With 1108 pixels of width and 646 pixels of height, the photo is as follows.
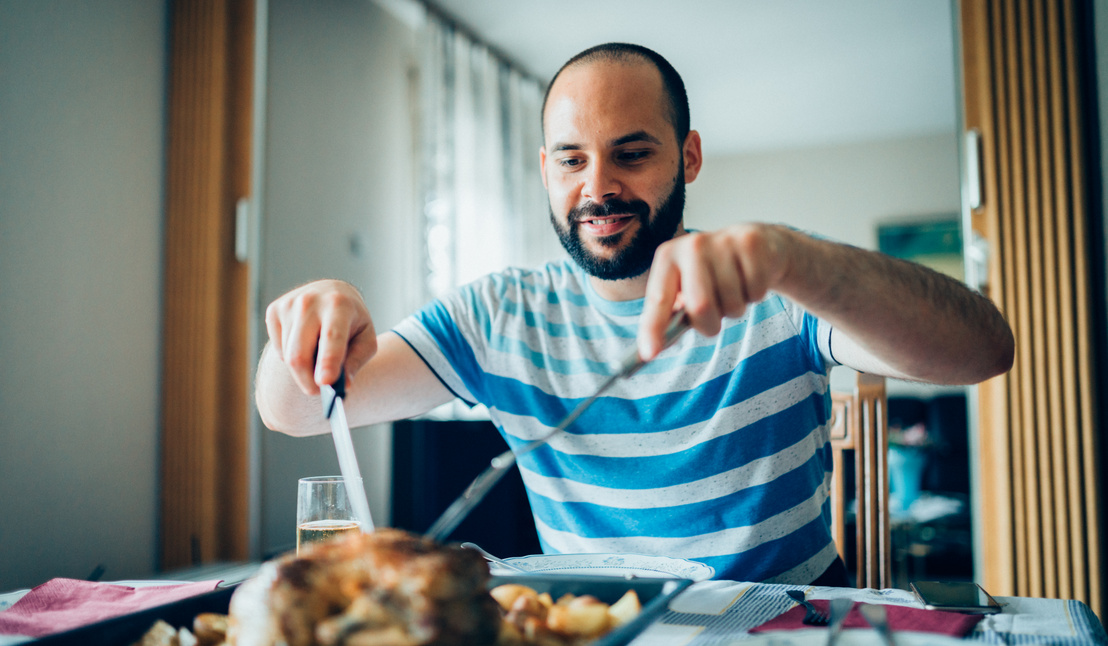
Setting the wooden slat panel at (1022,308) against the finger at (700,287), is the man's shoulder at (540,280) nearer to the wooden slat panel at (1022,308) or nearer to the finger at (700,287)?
the finger at (700,287)

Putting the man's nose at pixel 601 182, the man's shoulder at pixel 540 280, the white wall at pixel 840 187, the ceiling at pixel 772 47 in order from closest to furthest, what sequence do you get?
the man's nose at pixel 601 182
the man's shoulder at pixel 540 280
the ceiling at pixel 772 47
the white wall at pixel 840 187

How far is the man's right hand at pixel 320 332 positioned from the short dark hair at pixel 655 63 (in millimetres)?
565

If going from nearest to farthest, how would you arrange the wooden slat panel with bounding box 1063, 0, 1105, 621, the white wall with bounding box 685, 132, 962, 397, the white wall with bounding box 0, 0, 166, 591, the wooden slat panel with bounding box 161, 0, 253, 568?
the wooden slat panel with bounding box 1063, 0, 1105, 621
the white wall with bounding box 0, 0, 166, 591
the wooden slat panel with bounding box 161, 0, 253, 568
the white wall with bounding box 685, 132, 962, 397

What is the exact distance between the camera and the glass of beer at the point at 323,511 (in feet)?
2.28

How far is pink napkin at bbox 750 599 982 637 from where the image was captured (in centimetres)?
55

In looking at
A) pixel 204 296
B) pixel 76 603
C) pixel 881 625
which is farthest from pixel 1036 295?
pixel 204 296

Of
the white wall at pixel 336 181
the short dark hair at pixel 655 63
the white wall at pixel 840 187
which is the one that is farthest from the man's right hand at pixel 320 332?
the white wall at pixel 840 187

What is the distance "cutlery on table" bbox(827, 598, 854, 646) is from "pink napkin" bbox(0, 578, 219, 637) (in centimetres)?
48

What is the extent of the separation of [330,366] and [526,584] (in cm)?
29

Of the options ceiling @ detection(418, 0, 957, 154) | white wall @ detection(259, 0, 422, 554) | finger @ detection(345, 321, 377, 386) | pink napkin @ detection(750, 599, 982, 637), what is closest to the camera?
pink napkin @ detection(750, 599, 982, 637)

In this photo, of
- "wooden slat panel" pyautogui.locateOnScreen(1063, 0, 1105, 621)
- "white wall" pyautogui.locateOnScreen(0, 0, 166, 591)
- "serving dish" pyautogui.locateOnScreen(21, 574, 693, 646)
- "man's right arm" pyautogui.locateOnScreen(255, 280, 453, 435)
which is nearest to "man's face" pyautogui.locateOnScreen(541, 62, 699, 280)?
"man's right arm" pyautogui.locateOnScreen(255, 280, 453, 435)

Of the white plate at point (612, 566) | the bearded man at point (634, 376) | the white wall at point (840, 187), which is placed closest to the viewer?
the white plate at point (612, 566)

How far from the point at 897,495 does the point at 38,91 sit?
4181 mm

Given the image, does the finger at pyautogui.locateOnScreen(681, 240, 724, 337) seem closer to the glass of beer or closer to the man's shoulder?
the glass of beer
